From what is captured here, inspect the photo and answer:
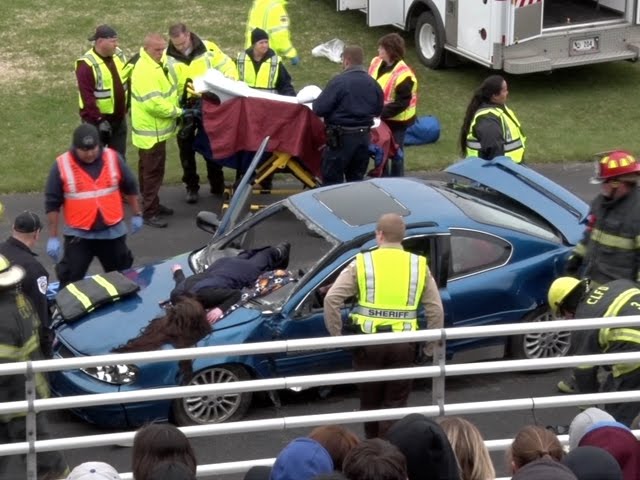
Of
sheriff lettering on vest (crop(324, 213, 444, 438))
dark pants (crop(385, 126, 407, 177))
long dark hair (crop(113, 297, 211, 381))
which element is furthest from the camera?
dark pants (crop(385, 126, 407, 177))

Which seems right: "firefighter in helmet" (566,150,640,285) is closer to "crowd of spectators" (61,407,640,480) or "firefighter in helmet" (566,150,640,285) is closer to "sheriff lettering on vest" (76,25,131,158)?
"crowd of spectators" (61,407,640,480)

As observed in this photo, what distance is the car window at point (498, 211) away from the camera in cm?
1039

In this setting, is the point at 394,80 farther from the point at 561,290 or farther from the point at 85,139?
the point at 561,290

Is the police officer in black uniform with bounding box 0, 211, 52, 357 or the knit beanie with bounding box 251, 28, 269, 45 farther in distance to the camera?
the knit beanie with bounding box 251, 28, 269, 45

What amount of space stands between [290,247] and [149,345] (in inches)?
59.4

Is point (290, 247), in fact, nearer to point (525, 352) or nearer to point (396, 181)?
→ point (396, 181)

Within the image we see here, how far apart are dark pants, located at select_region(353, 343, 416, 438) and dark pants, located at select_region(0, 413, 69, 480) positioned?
1.93 metres

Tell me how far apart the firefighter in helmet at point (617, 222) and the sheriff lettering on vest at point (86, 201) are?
3962 mm

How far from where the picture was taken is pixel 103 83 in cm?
1400

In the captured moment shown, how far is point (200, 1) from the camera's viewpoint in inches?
838

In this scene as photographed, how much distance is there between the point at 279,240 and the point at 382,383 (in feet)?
7.42

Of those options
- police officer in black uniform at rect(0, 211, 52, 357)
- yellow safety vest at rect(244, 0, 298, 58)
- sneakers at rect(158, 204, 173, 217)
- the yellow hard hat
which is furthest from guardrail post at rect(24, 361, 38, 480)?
yellow safety vest at rect(244, 0, 298, 58)

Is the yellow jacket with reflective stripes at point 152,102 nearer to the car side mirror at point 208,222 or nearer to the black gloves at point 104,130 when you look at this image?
the black gloves at point 104,130

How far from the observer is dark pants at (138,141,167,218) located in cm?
1386
